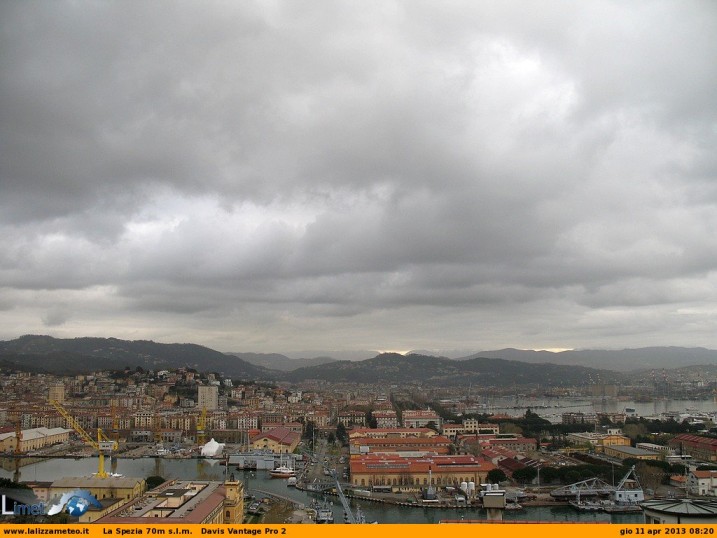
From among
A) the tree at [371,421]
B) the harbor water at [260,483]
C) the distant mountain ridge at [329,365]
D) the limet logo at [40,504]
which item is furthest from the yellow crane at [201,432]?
the distant mountain ridge at [329,365]

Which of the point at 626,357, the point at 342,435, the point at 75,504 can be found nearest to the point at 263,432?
the point at 342,435

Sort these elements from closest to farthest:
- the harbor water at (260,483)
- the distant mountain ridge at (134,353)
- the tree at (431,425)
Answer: the harbor water at (260,483) < the tree at (431,425) < the distant mountain ridge at (134,353)

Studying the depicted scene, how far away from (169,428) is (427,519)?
39.8ft

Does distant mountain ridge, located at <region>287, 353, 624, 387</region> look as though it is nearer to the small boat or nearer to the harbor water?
the harbor water

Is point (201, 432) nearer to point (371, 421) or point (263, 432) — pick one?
point (263, 432)

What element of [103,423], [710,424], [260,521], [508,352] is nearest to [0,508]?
[260,521]

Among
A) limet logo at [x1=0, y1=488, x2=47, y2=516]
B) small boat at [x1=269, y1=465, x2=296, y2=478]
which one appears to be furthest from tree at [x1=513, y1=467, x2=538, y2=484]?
limet logo at [x1=0, y1=488, x2=47, y2=516]

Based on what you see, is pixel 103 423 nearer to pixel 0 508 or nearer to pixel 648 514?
pixel 0 508

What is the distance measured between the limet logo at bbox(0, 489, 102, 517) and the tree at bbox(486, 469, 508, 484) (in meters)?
5.46

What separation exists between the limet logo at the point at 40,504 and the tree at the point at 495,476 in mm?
5465

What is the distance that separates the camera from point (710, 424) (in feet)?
55.2

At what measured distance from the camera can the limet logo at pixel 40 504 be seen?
15.0ft
